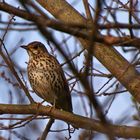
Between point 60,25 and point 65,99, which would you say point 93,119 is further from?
point 65,99

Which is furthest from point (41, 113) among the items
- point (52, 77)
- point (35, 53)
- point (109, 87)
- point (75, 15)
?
point (35, 53)

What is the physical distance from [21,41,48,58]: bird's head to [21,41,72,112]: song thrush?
1.5 inches

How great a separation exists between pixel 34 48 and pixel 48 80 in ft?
2.52

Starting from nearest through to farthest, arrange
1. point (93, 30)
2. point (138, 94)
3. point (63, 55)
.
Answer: point (63, 55)
point (93, 30)
point (138, 94)

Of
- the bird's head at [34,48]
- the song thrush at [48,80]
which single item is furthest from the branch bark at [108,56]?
the bird's head at [34,48]

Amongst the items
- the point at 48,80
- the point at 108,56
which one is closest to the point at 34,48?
the point at 48,80

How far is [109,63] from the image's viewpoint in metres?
5.16

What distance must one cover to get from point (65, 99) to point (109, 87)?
2.12 meters

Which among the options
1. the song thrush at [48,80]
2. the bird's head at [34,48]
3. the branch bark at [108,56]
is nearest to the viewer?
the branch bark at [108,56]

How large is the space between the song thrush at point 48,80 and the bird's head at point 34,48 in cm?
4

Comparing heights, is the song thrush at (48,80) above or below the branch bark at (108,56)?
above

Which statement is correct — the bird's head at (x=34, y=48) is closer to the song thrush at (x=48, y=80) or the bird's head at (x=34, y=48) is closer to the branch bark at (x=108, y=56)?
the song thrush at (x=48, y=80)

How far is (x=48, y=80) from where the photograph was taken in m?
6.96

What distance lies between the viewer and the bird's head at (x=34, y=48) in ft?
24.1
